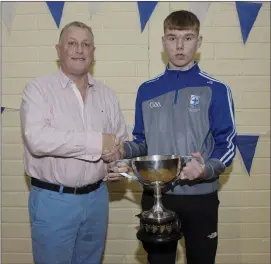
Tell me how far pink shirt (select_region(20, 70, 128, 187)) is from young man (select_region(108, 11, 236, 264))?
0.21m

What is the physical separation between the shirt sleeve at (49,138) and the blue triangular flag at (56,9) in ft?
2.80

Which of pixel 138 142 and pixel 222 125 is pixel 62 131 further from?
pixel 222 125

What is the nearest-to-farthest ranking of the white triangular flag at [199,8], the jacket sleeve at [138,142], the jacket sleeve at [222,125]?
1. the jacket sleeve at [222,125]
2. the jacket sleeve at [138,142]
3. the white triangular flag at [199,8]

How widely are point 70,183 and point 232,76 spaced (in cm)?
134

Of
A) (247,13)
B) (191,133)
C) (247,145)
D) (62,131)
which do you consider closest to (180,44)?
(191,133)

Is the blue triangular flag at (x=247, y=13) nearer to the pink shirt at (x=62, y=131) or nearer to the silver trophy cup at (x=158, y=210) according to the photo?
the pink shirt at (x=62, y=131)

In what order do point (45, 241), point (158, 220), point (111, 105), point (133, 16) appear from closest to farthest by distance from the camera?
point (158, 220)
point (45, 241)
point (111, 105)
point (133, 16)

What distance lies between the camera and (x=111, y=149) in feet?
6.01

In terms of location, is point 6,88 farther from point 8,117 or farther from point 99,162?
point 99,162

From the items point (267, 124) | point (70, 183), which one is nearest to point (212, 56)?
point (267, 124)

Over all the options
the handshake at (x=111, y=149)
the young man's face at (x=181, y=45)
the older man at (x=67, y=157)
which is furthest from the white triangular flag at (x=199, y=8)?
the handshake at (x=111, y=149)

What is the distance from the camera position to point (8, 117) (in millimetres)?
2525

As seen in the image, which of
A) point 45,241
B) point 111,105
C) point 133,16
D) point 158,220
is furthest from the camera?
point 133,16

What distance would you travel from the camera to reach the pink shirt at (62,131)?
5.76 feet
